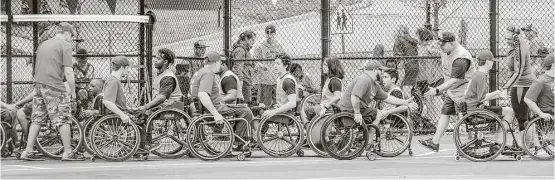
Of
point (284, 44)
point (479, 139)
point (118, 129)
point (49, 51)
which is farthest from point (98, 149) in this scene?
point (284, 44)

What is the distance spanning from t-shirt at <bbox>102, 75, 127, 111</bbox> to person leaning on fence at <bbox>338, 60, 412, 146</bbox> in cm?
287

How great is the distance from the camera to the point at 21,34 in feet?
63.9

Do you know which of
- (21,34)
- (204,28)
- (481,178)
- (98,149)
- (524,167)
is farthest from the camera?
(204,28)

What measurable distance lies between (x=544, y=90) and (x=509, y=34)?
1.29 meters

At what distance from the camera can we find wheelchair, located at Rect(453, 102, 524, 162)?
16.9m

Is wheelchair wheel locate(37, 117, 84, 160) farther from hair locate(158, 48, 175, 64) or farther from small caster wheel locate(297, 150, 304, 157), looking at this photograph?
small caster wheel locate(297, 150, 304, 157)

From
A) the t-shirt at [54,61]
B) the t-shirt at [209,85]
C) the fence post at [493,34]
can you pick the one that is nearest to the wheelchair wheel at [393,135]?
the t-shirt at [209,85]

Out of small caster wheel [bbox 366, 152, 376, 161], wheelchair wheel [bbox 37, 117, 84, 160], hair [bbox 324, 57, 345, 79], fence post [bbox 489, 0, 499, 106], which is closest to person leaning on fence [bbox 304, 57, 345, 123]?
hair [bbox 324, 57, 345, 79]

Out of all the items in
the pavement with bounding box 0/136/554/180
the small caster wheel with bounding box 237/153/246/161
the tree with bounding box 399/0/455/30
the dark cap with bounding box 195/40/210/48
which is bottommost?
the pavement with bounding box 0/136/554/180

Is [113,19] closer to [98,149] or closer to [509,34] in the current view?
[98,149]

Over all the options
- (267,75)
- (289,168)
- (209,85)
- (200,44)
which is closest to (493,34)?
(267,75)

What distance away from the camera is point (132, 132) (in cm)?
1728

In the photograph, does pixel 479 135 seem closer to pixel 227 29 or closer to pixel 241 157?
pixel 241 157

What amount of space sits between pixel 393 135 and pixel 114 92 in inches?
148
